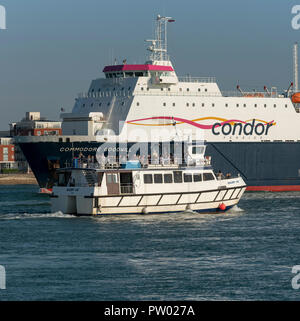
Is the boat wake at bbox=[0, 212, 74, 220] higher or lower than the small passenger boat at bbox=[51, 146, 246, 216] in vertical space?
lower

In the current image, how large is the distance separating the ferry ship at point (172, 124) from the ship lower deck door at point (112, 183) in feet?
52.1

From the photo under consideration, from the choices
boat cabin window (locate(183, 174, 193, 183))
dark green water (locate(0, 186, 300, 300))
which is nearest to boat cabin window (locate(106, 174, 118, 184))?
dark green water (locate(0, 186, 300, 300))

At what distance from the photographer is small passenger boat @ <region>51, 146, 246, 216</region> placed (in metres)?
38.5

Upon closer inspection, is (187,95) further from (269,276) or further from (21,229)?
(269,276)

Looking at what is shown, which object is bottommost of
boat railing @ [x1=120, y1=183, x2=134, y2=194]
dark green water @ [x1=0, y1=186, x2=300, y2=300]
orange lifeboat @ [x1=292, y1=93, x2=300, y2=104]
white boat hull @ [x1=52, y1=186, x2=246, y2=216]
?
dark green water @ [x1=0, y1=186, x2=300, y2=300]

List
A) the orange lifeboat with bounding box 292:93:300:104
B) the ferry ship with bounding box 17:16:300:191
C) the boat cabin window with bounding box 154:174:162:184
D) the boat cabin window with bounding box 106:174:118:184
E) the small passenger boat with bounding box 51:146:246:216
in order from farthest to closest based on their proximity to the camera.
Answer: the orange lifeboat with bounding box 292:93:300:104 < the ferry ship with bounding box 17:16:300:191 < the boat cabin window with bounding box 154:174:162:184 < the boat cabin window with bounding box 106:174:118:184 < the small passenger boat with bounding box 51:146:246:216

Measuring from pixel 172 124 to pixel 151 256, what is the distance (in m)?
30.1

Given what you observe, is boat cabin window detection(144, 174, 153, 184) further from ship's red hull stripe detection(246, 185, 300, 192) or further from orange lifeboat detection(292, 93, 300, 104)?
orange lifeboat detection(292, 93, 300, 104)

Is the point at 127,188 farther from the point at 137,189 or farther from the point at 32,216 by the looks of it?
the point at 32,216

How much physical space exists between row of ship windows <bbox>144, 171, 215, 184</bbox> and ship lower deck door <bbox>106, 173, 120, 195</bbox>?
153 centimetres

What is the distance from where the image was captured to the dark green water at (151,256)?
73.7 ft

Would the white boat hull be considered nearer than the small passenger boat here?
Yes
